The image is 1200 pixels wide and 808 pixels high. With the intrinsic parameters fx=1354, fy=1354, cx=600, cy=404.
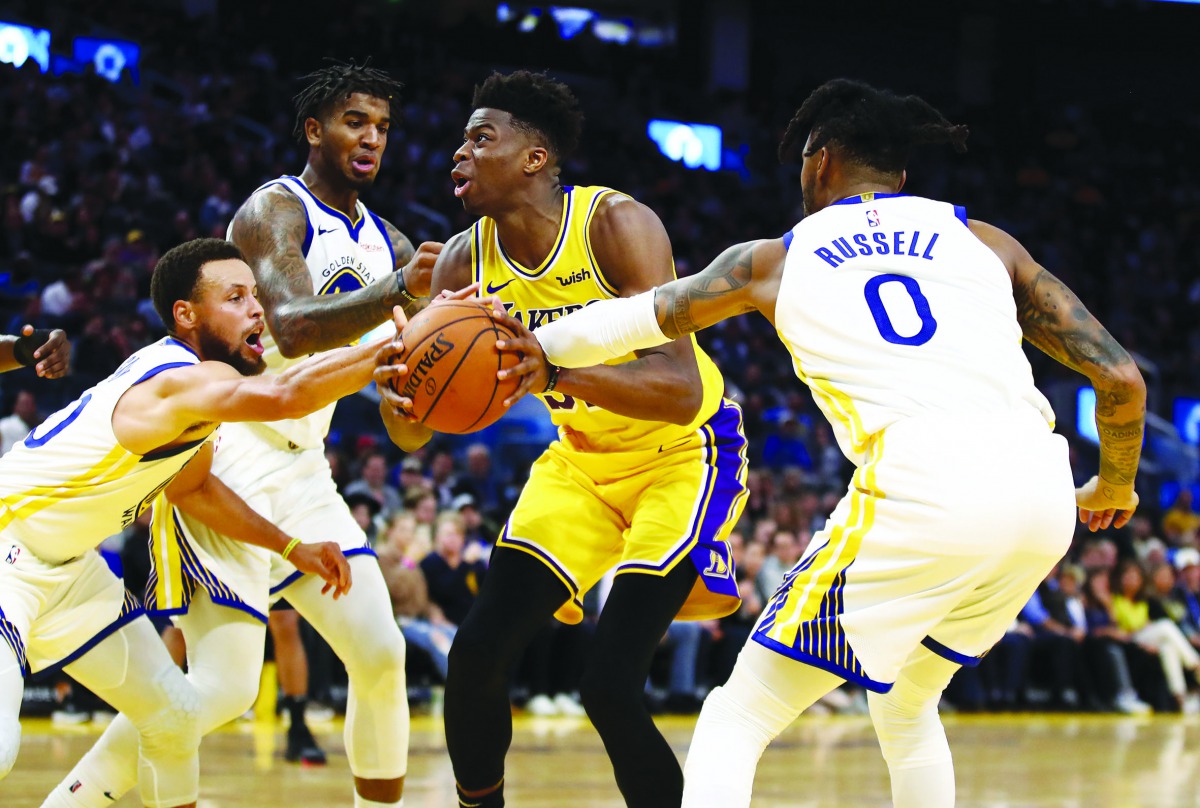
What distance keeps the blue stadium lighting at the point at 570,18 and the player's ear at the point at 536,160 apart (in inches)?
640

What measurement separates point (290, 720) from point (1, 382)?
3.96 metres

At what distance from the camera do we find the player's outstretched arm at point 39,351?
4164 millimetres

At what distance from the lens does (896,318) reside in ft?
10.2

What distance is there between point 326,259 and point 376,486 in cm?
492

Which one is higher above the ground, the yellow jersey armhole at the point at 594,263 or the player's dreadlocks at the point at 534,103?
the player's dreadlocks at the point at 534,103

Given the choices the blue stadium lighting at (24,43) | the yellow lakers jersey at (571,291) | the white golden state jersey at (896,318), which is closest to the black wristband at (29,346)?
the yellow lakers jersey at (571,291)

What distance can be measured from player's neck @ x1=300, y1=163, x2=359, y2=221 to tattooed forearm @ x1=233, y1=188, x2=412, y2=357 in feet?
0.48

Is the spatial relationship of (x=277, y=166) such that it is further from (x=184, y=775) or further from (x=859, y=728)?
(x=184, y=775)

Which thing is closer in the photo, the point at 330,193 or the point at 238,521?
the point at 238,521

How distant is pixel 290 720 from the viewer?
668cm

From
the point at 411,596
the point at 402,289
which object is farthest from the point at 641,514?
the point at 411,596

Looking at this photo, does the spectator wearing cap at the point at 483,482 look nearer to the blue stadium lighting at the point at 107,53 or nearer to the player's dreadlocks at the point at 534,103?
the player's dreadlocks at the point at 534,103


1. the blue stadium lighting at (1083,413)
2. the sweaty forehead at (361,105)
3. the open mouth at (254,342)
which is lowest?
the blue stadium lighting at (1083,413)

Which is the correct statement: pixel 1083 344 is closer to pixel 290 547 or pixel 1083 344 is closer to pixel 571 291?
pixel 571 291
